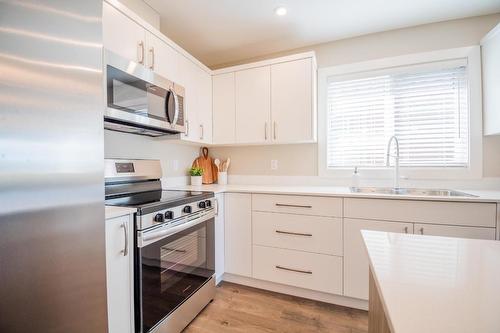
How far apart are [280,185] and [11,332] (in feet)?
7.21

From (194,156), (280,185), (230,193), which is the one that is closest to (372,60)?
(280,185)

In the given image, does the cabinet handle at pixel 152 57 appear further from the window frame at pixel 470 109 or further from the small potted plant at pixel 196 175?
the window frame at pixel 470 109

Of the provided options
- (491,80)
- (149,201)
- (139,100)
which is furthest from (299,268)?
(491,80)

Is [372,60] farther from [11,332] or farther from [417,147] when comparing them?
[11,332]

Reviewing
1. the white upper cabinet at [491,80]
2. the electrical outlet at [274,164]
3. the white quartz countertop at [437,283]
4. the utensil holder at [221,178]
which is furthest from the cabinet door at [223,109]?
the white upper cabinet at [491,80]

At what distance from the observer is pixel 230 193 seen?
7.27ft

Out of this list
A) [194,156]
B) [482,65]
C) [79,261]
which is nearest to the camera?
[79,261]

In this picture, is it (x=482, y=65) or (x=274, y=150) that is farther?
(x=274, y=150)

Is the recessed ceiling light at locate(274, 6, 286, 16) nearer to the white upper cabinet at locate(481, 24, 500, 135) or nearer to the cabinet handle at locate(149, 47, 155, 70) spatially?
the cabinet handle at locate(149, 47, 155, 70)

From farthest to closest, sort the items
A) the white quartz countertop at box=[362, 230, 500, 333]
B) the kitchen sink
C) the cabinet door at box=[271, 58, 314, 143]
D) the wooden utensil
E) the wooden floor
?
1. the wooden utensil
2. the cabinet door at box=[271, 58, 314, 143]
3. the kitchen sink
4. the wooden floor
5. the white quartz countertop at box=[362, 230, 500, 333]

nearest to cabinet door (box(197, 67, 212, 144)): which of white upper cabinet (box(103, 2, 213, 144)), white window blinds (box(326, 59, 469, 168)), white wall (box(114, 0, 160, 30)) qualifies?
white upper cabinet (box(103, 2, 213, 144))

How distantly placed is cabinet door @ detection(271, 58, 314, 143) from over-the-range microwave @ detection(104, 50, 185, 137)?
92 centimetres

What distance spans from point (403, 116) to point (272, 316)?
2.13 m

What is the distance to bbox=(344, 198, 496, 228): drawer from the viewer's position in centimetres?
154
